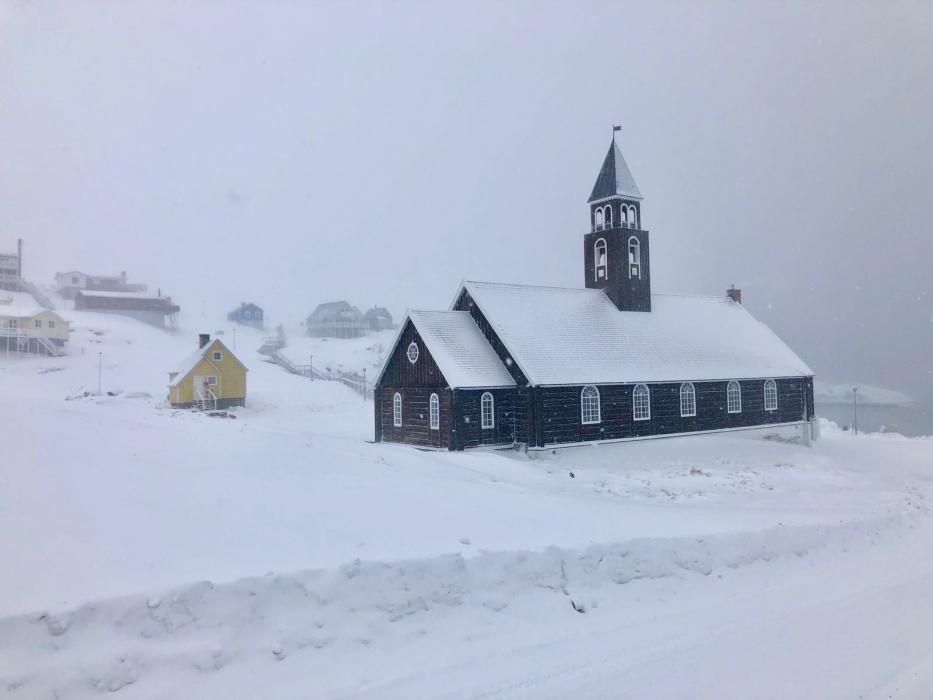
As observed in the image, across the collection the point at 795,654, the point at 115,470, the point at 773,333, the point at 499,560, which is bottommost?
the point at 795,654

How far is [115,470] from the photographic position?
12.9 metres

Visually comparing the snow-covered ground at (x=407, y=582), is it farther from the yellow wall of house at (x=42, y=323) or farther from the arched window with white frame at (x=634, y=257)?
the arched window with white frame at (x=634, y=257)

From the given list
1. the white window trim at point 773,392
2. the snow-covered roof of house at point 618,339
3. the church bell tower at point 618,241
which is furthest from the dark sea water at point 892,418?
the church bell tower at point 618,241

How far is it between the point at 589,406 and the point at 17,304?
21.8 meters

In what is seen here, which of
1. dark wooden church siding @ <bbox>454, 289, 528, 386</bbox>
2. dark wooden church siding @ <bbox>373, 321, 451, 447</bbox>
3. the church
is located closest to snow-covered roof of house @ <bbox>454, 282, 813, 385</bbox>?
the church

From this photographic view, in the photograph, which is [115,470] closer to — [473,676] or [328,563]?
[328,563]

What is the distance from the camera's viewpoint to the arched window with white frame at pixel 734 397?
34594 millimetres

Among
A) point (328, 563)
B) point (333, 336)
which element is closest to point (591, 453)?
point (328, 563)

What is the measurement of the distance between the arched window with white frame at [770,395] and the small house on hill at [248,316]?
77.1 metres

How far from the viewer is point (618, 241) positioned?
114 ft

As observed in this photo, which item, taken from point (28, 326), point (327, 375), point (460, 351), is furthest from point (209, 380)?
point (460, 351)

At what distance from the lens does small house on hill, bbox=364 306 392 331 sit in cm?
9981

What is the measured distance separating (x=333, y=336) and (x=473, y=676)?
294ft

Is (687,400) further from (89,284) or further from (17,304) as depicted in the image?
(89,284)
